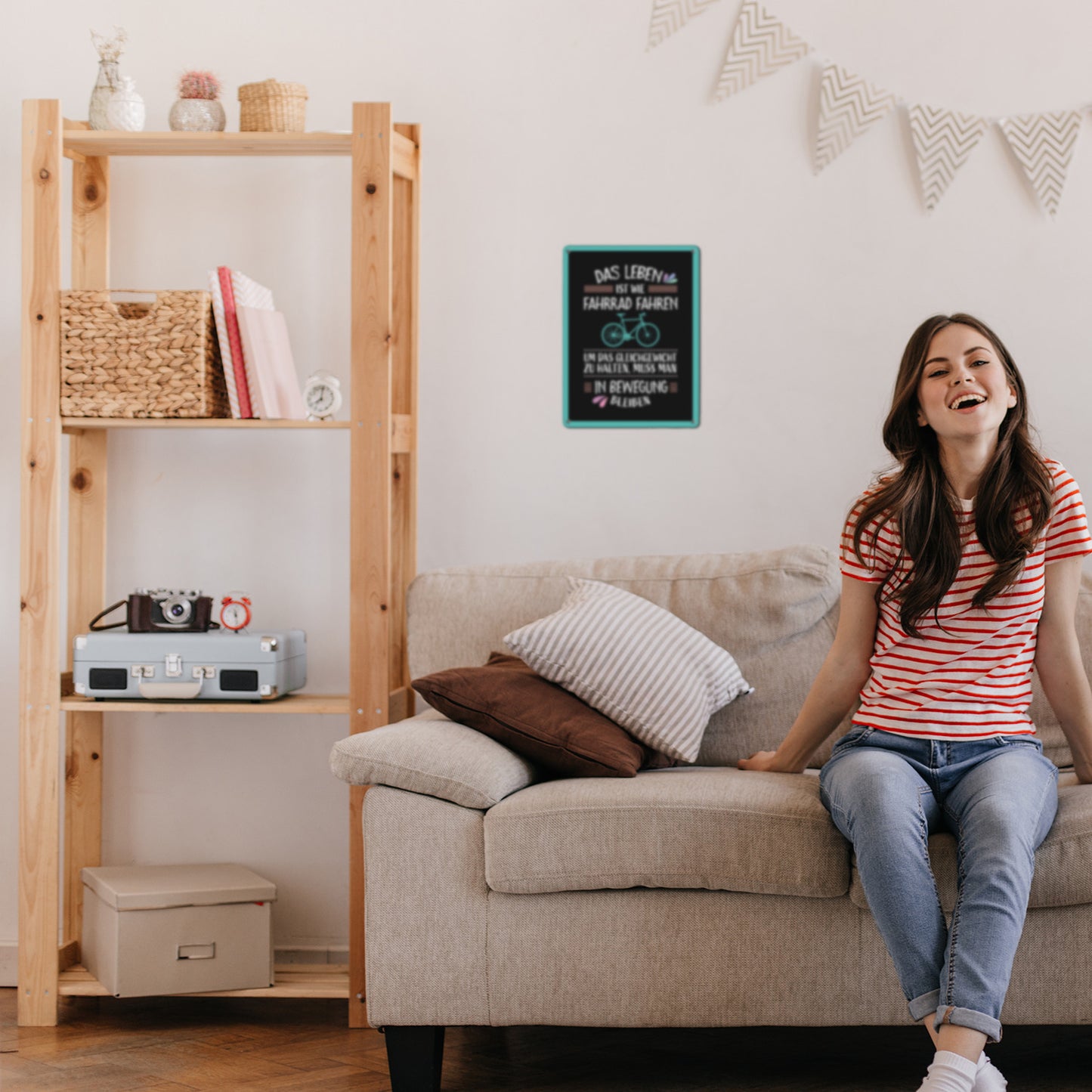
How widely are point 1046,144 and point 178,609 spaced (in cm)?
207

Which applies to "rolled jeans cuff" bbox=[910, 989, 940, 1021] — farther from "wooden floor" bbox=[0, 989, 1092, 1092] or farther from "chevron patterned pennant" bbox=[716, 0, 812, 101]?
"chevron patterned pennant" bbox=[716, 0, 812, 101]

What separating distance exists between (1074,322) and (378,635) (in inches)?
64.5

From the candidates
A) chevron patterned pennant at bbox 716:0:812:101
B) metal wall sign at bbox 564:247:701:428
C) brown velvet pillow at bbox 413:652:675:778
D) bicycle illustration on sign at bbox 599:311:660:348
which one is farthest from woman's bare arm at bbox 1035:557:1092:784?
chevron patterned pennant at bbox 716:0:812:101

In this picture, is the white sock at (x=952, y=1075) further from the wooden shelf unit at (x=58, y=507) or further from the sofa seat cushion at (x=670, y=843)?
the wooden shelf unit at (x=58, y=507)

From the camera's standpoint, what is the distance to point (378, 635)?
2.49 meters

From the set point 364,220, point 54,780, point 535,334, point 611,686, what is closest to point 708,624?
point 611,686

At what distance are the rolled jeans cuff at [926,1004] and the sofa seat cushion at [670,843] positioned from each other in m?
0.27

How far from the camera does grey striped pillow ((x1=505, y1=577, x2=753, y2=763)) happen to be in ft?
7.39

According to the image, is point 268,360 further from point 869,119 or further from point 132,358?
point 869,119

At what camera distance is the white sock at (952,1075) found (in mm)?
1550

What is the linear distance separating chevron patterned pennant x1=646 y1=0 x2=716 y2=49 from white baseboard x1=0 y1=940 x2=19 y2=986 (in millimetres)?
2426

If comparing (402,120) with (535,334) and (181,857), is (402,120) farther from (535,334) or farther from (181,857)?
(181,857)

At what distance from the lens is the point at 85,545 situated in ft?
9.20

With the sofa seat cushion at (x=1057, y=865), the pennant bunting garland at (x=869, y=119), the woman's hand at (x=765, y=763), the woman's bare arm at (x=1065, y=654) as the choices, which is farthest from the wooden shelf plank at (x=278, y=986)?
the pennant bunting garland at (x=869, y=119)
